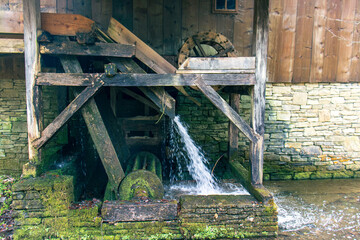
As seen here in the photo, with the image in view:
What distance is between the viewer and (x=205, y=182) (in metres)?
5.60

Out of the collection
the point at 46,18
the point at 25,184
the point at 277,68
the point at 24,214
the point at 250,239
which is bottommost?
the point at 250,239

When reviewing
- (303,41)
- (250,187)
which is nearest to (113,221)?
(250,187)

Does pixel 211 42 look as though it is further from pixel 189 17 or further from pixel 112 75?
pixel 112 75

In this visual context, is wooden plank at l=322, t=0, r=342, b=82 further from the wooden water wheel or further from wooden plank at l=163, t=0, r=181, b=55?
wooden plank at l=163, t=0, r=181, b=55

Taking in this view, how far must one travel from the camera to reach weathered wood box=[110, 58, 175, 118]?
4.26 m

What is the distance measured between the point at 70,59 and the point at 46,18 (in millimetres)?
662

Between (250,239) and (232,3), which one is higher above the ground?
(232,3)

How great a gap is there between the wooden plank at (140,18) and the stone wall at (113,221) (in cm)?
329

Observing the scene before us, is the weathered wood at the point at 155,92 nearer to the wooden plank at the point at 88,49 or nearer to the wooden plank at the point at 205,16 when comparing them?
the wooden plank at the point at 88,49

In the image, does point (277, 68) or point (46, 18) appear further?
point (277, 68)

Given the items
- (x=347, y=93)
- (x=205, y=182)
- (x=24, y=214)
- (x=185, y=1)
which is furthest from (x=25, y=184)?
(x=347, y=93)

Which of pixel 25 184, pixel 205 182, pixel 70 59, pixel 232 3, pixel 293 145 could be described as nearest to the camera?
pixel 25 184

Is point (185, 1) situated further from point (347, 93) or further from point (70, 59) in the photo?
point (347, 93)

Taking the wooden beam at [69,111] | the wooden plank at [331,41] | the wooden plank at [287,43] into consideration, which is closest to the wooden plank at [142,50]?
the wooden beam at [69,111]
